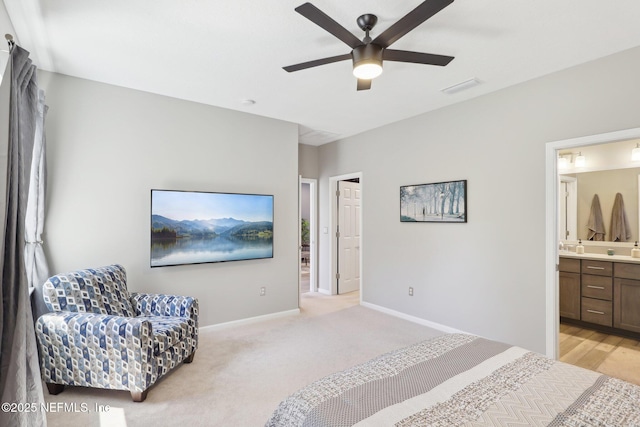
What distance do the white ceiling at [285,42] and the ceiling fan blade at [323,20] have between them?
0.28m

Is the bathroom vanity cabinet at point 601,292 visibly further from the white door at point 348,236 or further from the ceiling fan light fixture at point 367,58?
the ceiling fan light fixture at point 367,58

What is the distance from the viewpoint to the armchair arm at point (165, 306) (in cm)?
297

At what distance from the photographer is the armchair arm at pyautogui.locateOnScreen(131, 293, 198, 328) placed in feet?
9.75

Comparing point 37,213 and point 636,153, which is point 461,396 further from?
point 636,153

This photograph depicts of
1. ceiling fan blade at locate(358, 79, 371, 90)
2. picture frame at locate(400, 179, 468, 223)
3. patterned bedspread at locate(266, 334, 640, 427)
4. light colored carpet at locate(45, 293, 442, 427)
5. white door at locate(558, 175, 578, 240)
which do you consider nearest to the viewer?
patterned bedspread at locate(266, 334, 640, 427)

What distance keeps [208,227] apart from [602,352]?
4.40 m

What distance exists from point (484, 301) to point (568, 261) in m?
1.49

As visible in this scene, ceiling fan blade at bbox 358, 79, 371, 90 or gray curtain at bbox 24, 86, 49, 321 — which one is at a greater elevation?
ceiling fan blade at bbox 358, 79, 371, 90

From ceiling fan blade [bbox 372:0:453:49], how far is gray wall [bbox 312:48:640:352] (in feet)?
6.60

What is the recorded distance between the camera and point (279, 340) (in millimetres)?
3551

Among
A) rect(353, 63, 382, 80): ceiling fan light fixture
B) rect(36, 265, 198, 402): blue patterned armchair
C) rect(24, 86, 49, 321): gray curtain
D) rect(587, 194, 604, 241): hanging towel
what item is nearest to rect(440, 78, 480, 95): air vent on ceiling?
rect(353, 63, 382, 80): ceiling fan light fixture

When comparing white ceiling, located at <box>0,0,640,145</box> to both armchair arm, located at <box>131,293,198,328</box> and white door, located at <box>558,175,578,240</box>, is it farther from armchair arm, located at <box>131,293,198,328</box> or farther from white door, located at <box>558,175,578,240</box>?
white door, located at <box>558,175,578,240</box>

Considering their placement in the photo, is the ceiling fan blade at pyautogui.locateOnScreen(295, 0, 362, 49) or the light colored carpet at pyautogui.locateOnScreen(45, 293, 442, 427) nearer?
the ceiling fan blade at pyautogui.locateOnScreen(295, 0, 362, 49)

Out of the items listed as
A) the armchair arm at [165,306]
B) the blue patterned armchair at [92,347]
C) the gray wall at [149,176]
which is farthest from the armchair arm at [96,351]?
the gray wall at [149,176]
